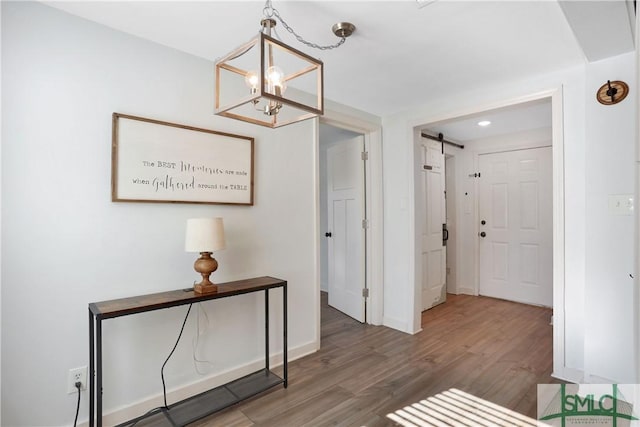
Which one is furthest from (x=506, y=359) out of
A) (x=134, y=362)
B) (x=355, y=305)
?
(x=134, y=362)

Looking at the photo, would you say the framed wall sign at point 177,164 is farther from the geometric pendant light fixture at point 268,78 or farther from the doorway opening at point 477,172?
the doorway opening at point 477,172

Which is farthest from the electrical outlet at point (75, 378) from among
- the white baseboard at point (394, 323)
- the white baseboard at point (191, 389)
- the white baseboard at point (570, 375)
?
the white baseboard at point (570, 375)

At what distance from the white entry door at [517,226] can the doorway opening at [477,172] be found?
6 centimetres

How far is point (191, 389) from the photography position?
6.73ft

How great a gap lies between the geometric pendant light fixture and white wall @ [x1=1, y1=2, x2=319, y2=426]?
20cm

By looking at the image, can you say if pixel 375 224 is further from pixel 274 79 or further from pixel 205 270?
pixel 274 79

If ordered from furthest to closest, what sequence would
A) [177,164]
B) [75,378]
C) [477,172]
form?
[477,172] < [177,164] < [75,378]

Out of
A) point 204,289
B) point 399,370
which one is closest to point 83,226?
point 204,289

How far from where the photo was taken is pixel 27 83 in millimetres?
1551

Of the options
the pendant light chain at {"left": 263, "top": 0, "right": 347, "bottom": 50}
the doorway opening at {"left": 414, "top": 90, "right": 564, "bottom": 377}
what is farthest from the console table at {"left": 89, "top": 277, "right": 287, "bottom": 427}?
the doorway opening at {"left": 414, "top": 90, "right": 564, "bottom": 377}

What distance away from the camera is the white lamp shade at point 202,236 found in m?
1.81

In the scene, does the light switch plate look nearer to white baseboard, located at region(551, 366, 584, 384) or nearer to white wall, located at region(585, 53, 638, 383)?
white wall, located at region(585, 53, 638, 383)

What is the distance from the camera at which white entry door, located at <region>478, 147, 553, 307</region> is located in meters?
4.01

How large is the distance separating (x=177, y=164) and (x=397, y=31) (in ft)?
5.16
